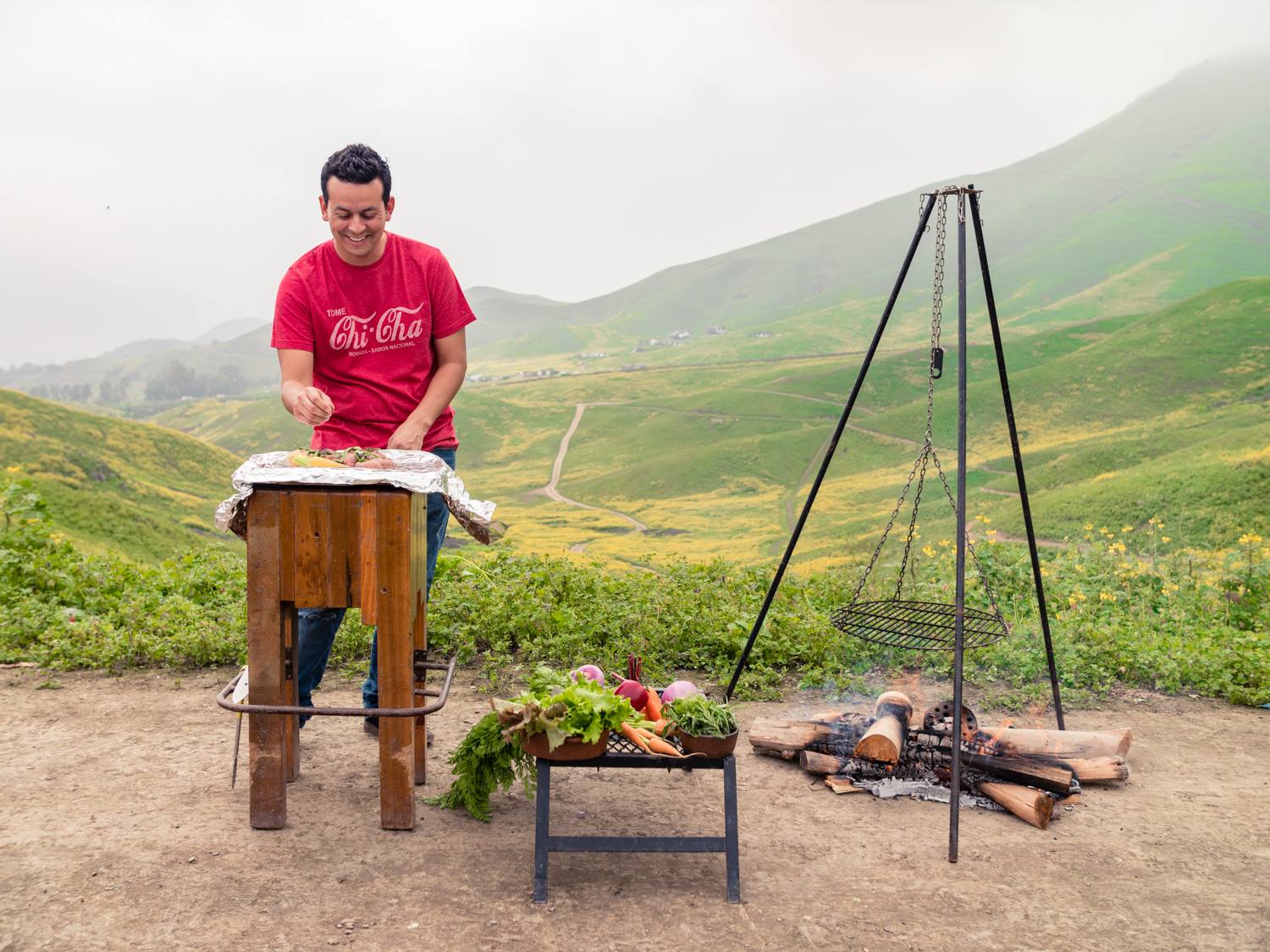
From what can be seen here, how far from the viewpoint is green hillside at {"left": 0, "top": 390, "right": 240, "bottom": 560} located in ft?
44.1

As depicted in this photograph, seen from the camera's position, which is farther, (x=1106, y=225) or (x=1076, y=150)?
(x=1076, y=150)

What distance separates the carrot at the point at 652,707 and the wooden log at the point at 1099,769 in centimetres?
211

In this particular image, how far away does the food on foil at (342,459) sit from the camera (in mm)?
3584

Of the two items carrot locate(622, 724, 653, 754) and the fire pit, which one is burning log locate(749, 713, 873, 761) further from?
carrot locate(622, 724, 653, 754)

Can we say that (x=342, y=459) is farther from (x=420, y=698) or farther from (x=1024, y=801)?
(x=1024, y=801)

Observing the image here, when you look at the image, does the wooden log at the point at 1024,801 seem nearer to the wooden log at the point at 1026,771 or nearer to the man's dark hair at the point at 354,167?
the wooden log at the point at 1026,771

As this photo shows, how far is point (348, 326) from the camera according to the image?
3.96 meters

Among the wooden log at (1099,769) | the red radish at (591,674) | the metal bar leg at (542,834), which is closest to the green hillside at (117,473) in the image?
the red radish at (591,674)

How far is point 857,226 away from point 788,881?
62.0 metres

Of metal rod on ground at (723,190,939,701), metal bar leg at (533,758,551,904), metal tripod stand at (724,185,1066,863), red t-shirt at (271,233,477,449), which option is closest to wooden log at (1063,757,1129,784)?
metal tripod stand at (724,185,1066,863)

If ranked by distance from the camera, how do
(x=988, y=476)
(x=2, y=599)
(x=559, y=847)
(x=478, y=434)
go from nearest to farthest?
(x=559, y=847) → (x=2, y=599) → (x=988, y=476) → (x=478, y=434)

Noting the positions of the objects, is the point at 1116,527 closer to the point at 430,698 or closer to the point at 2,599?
the point at 430,698

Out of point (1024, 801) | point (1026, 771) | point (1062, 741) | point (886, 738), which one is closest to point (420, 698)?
point (886, 738)

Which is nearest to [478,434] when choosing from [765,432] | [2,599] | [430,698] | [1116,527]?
[765,432]
